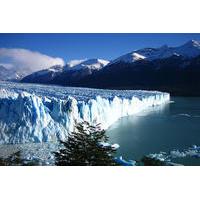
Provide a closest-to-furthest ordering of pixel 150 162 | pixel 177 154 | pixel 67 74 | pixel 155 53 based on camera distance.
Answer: pixel 150 162, pixel 177 154, pixel 155 53, pixel 67 74

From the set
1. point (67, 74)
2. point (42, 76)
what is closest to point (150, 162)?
point (42, 76)

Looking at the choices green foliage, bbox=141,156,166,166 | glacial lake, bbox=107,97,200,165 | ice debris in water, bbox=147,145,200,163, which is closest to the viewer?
green foliage, bbox=141,156,166,166

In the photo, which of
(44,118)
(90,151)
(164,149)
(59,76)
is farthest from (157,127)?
(59,76)

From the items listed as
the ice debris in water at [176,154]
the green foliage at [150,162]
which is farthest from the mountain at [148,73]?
the green foliage at [150,162]

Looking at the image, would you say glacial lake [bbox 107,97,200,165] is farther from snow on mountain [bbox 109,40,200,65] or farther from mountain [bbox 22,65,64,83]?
mountain [bbox 22,65,64,83]

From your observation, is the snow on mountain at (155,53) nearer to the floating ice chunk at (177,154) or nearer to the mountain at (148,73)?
the mountain at (148,73)

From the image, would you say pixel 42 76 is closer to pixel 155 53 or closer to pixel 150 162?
pixel 155 53

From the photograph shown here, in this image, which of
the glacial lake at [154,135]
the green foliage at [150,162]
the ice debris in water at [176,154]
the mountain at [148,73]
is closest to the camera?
the green foliage at [150,162]

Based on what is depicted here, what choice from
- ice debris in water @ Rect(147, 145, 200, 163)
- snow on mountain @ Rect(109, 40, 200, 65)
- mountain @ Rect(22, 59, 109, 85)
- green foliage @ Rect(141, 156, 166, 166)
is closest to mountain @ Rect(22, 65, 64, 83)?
mountain @ Rect(22, 59, 109, 85)
